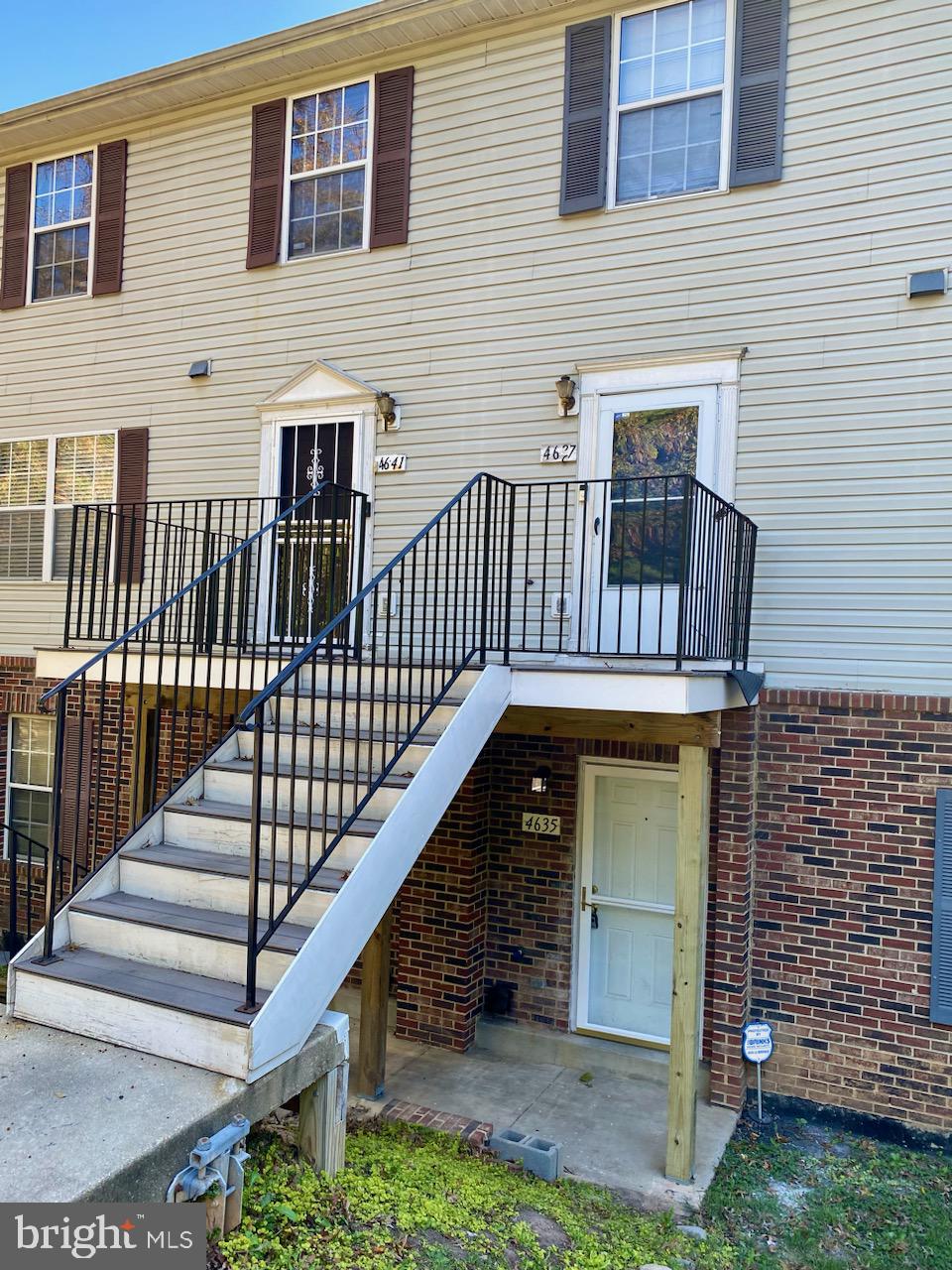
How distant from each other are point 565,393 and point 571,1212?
4.65m

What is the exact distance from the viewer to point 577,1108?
523cm

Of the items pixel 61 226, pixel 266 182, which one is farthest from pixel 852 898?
pixel 61 226

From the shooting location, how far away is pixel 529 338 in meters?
6.18

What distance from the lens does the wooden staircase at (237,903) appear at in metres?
3.10

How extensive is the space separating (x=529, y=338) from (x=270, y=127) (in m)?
3.05

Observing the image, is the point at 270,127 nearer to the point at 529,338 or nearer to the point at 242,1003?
the point at 529,338

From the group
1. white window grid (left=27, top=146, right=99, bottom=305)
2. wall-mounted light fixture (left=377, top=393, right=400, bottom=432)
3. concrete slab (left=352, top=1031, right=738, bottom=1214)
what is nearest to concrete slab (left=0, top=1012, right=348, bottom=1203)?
concrete slab (left=352, top=1031, right=738, bottom=1214)

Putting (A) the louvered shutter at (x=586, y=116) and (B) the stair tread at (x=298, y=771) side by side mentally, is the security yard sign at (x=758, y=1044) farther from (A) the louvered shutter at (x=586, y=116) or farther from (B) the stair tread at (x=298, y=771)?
(A) the louvered shutter at (x=586, y=116)

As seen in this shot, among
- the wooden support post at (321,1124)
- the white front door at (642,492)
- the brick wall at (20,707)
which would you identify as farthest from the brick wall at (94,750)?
the wooden support post at (321,1124)

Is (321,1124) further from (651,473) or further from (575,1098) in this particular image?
(651,473)

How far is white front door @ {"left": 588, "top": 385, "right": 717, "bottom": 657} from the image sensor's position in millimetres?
5582

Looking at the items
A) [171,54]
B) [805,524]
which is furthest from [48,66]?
[805,524]

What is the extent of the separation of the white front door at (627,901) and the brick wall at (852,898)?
70cm

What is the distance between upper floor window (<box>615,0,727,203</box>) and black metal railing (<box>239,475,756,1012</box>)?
2036mm
